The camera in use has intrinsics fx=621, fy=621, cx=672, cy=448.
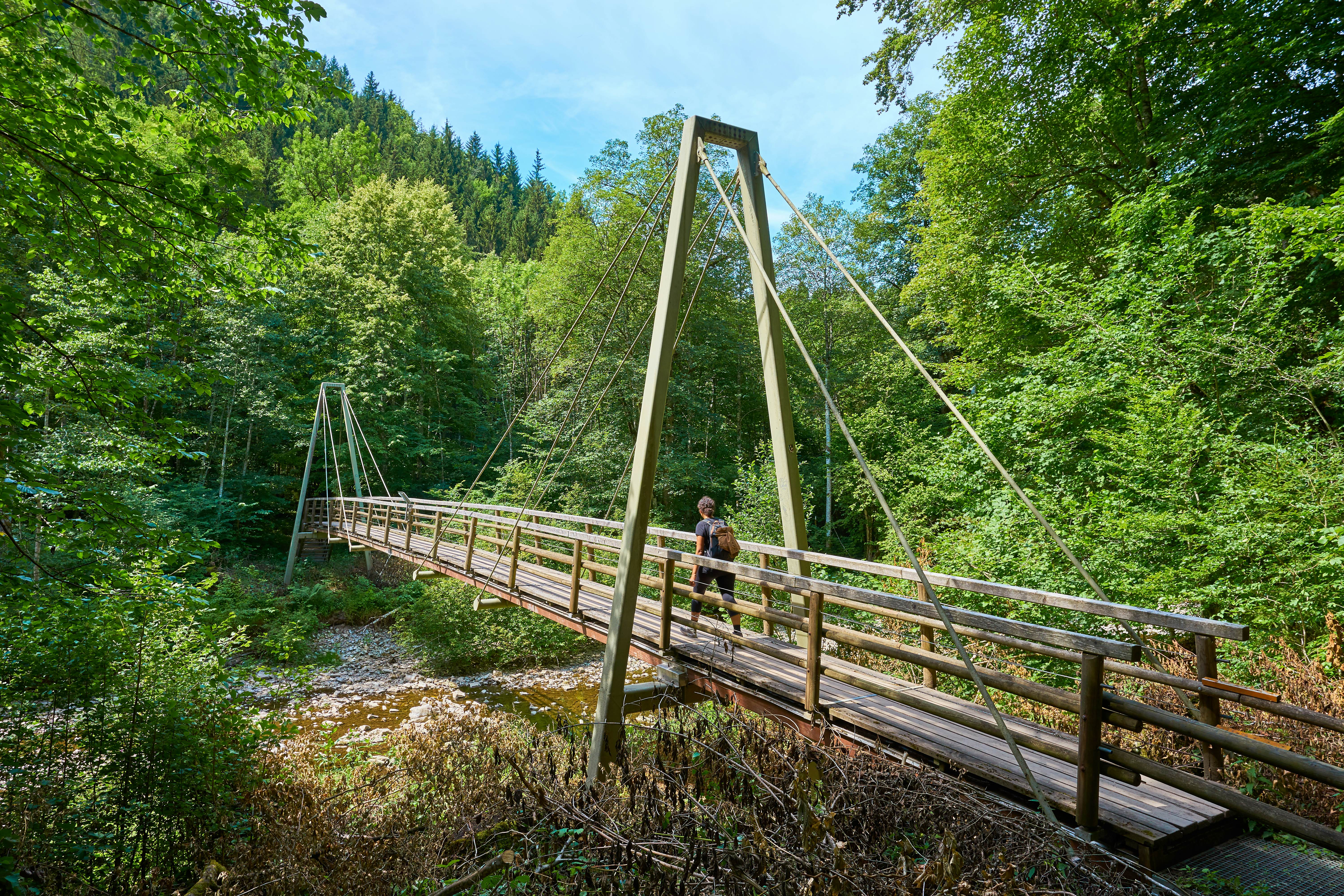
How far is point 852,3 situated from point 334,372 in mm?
16653

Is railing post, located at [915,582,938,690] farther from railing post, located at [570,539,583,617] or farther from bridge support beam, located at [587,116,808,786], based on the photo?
railing post, located at [570,539,583,617]

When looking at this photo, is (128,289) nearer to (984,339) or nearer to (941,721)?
(941,721)

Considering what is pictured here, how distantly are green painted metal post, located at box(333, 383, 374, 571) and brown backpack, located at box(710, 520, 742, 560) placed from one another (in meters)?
9.86

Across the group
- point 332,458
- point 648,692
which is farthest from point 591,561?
point 332,458

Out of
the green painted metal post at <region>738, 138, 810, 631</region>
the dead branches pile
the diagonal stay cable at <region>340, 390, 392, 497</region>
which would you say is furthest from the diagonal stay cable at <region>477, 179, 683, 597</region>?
the diagonal stay cable at <region>340, 390, 392, 497</region>

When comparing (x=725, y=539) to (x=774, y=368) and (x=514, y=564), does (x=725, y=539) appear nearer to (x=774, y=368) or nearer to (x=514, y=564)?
(x=774, y=368)

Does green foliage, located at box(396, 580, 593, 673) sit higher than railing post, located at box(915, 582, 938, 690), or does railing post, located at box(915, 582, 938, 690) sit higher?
railing post, located at box(915, 582, 938, 690)

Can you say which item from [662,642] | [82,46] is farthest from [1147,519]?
[82,46]

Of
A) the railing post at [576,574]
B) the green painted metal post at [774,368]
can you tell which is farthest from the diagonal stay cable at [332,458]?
the green painted metal post at [774,368]

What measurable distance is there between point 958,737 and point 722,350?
46.0ft

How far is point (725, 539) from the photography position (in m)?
5.08

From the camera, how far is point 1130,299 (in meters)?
7.37

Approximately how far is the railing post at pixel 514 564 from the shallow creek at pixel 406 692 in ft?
6.11

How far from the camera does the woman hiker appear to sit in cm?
489
